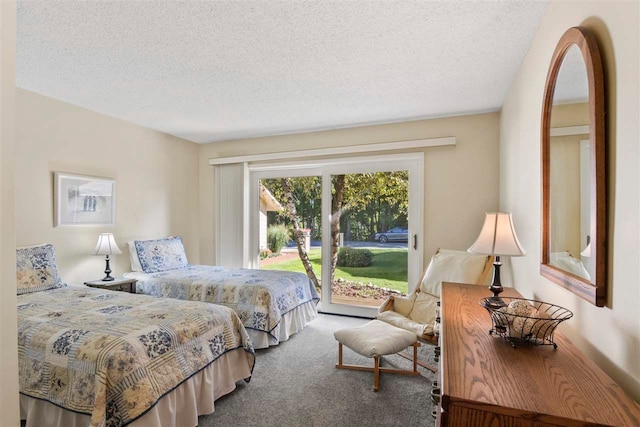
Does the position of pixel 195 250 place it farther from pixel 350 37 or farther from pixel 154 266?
pixel 350 37

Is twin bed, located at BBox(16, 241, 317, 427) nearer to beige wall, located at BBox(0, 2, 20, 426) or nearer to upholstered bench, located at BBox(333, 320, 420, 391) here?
upholstered bench, located at BBox(333, 320, 420, 391)

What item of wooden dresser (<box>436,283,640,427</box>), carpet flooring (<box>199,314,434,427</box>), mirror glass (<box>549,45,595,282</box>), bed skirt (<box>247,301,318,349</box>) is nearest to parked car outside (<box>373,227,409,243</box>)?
bed skirt (<box>247,301,318,349</box>)

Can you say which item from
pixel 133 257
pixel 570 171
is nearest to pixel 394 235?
pixel 570 171

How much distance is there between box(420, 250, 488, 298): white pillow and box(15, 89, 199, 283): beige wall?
3375 millimetres

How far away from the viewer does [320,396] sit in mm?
2316

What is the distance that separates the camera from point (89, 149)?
3.57 metres

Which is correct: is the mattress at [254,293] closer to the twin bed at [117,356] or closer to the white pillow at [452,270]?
the twin bed at [117,356]

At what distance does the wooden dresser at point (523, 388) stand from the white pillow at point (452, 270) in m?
1.62

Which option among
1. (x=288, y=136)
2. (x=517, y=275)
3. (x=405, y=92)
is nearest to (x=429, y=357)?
(x=517, y=275)

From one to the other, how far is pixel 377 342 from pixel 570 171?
A: 1626mm

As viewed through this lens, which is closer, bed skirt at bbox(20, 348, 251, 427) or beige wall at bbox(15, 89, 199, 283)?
bed skirt at bbox(20, 348, 251, 427)

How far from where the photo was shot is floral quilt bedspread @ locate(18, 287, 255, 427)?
1604mm

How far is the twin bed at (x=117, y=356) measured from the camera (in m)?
1.62

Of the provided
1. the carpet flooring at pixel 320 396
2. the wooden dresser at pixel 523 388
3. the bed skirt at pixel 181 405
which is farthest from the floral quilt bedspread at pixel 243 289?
the wooden dresser at pixel 523 388
